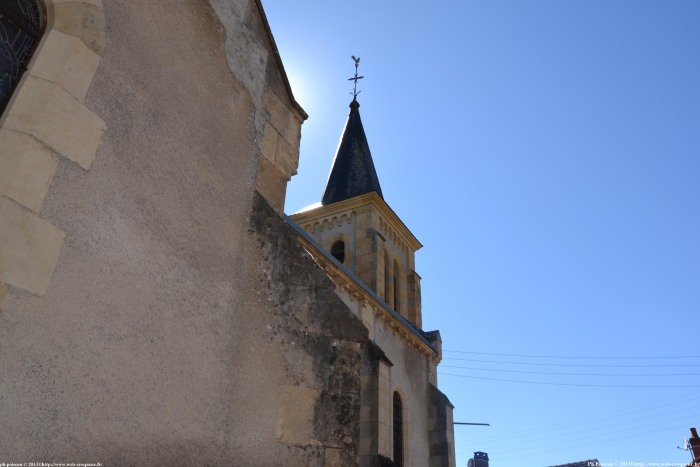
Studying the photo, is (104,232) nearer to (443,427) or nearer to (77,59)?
(77,59)

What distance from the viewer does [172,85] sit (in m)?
3.57

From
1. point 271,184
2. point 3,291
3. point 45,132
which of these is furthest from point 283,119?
point 3,291

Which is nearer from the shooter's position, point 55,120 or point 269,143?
point 55,120

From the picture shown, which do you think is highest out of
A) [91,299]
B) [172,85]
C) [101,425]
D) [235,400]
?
[172,85]

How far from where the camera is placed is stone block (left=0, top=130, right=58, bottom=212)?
250cm

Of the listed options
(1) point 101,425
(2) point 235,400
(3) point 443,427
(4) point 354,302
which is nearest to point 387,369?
(4) point 354,302

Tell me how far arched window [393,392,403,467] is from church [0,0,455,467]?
1117cm

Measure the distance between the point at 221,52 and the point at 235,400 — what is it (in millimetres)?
2521

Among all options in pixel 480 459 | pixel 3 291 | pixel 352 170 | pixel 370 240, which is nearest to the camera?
pixel 3 291

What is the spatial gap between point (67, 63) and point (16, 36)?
0.38 metres

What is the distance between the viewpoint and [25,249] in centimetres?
245

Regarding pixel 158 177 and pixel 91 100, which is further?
pixel 158 177

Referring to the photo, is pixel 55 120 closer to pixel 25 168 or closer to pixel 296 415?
pixel 25 168

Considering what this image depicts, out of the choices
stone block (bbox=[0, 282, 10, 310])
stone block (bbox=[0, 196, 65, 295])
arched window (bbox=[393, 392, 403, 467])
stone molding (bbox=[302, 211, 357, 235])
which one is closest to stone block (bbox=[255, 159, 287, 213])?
stone block (bbox=[0, 196, 65, 295])
